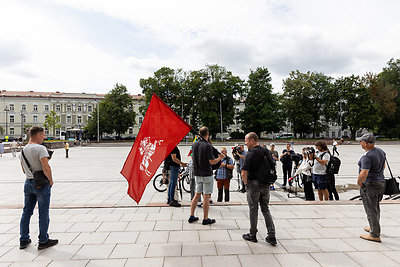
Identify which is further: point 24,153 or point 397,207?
point 397,207

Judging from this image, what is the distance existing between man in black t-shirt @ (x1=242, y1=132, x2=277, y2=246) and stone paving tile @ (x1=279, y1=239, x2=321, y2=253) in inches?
9.1

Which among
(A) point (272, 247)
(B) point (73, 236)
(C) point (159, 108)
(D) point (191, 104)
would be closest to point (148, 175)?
(C) point (159, 108)

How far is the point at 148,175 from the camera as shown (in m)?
4.84

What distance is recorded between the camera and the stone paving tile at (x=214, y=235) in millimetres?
4340

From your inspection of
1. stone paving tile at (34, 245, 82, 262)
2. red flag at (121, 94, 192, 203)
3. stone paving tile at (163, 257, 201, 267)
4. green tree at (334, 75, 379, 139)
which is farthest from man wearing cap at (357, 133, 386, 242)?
green tree at (334, 75, 379, 139)

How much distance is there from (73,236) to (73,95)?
85.6 metres

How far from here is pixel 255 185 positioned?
4098 millimetres

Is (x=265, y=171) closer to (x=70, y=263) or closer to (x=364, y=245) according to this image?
(x=364, y=245)

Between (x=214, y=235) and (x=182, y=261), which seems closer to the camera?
(x=182, y=261)

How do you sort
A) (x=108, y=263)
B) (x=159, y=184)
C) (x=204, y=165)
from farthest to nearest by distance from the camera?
(x=159, y=184), (x=204, y=165), (x=108, y=263)

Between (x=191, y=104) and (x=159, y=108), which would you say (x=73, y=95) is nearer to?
(x=191, y=104)

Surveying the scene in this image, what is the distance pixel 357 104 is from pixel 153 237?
58.0 meters

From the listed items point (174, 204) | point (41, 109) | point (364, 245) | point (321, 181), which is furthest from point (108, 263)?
point (41, 109)

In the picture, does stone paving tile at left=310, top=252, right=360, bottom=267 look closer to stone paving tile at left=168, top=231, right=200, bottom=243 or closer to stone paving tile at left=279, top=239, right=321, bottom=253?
stone paving tile at left=279, top=239, right=321, bottom=253
